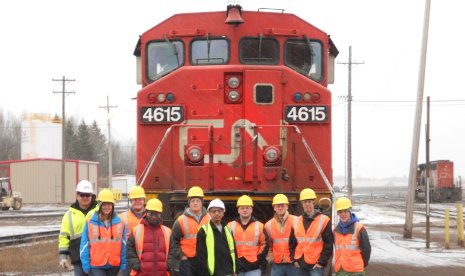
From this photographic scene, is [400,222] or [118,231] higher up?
[118,231]

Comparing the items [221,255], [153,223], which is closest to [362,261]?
[221,255]

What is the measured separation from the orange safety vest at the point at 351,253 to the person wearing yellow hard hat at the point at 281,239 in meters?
0.64

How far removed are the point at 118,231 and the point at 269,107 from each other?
3.87m

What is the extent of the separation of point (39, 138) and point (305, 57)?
77.2 m

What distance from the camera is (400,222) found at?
3319 cm

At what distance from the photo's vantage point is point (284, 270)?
9.04 metres

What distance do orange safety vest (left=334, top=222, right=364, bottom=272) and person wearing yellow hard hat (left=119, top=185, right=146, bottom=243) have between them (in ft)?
8.79

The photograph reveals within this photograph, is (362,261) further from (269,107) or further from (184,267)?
(269,107)

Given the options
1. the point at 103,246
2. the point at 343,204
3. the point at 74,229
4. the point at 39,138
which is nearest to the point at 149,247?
the point at 103,246

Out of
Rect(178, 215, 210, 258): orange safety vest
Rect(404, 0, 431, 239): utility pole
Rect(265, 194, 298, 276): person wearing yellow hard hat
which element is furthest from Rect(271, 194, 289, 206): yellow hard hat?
Rect(404, 0, 431, 239): utility pole

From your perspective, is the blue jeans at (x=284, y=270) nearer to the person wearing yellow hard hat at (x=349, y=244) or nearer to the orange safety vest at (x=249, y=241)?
the orange safety vest at (x=249, y=241)

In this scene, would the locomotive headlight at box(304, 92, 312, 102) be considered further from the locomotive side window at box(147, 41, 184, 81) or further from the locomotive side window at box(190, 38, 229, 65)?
the locomotive side window at box(147, 41, 184, 81)

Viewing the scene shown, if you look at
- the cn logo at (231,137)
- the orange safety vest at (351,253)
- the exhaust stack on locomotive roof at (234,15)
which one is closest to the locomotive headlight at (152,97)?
the cn logo at (231,137)

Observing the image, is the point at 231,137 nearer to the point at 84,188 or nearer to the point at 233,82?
the point at 233,82
